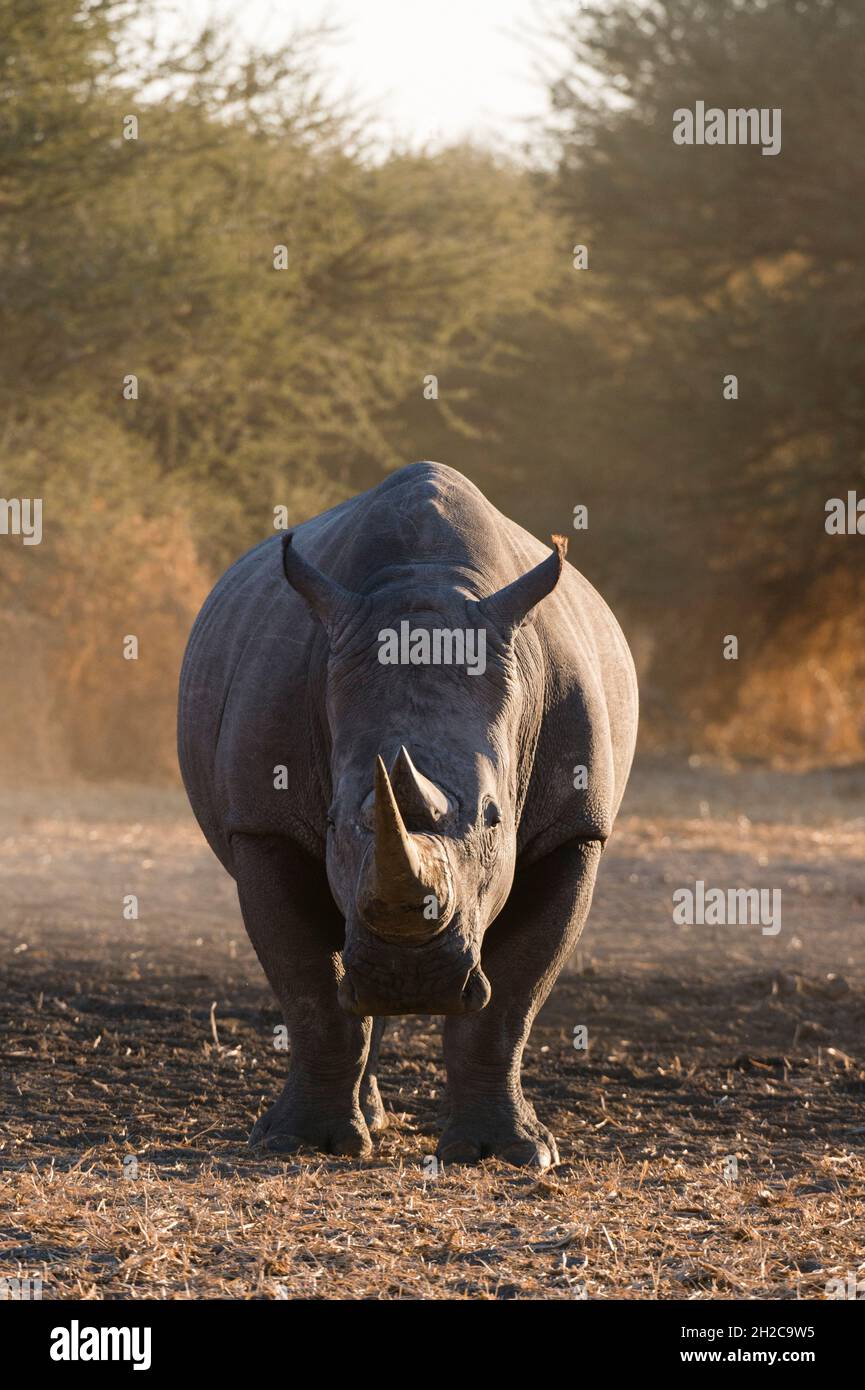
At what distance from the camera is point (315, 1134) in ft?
18.2

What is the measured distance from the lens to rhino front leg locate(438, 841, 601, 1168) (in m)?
5.52

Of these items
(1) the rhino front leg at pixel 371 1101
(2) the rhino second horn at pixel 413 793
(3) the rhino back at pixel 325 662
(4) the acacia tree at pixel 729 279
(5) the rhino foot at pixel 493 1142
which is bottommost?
(5) the rhino foot at pixel 493 1142

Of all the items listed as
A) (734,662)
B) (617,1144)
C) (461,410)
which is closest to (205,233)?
(461,410)

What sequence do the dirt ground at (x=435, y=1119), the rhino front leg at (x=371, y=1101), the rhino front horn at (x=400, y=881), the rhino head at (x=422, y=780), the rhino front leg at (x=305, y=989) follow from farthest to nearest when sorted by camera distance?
the rhino front leg at (x=371, y=1101) → the rhino front leg at (x=305, y=989) → the dirt ground at (x=435, y=1119) → the rhino head at (x=422, y=780) → the rhino front horn at (x=400, y=881)

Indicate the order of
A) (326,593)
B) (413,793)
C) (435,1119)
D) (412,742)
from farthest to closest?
(435,1119) → (326,593) → (412,742) → (413,793)

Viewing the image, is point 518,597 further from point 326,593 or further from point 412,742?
point 412,742

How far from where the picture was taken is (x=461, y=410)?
21.7 m

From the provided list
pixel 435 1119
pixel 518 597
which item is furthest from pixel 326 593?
pixel 435 1119

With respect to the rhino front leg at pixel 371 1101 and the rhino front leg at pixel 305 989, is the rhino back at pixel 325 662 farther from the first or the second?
the rhino front leg at pixel 371 1101

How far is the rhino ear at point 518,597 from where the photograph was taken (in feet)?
16.3

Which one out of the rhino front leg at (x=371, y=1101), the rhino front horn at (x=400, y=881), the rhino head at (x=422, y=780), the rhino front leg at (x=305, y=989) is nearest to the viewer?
the rhino front horn at (x=400, y=881)

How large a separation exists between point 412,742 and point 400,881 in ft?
1.77

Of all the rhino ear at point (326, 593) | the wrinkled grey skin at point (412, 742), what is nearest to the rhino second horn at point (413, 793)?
the wrinkled grey skin at point (412, 742)

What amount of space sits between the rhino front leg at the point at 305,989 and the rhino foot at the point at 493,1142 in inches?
9.9
